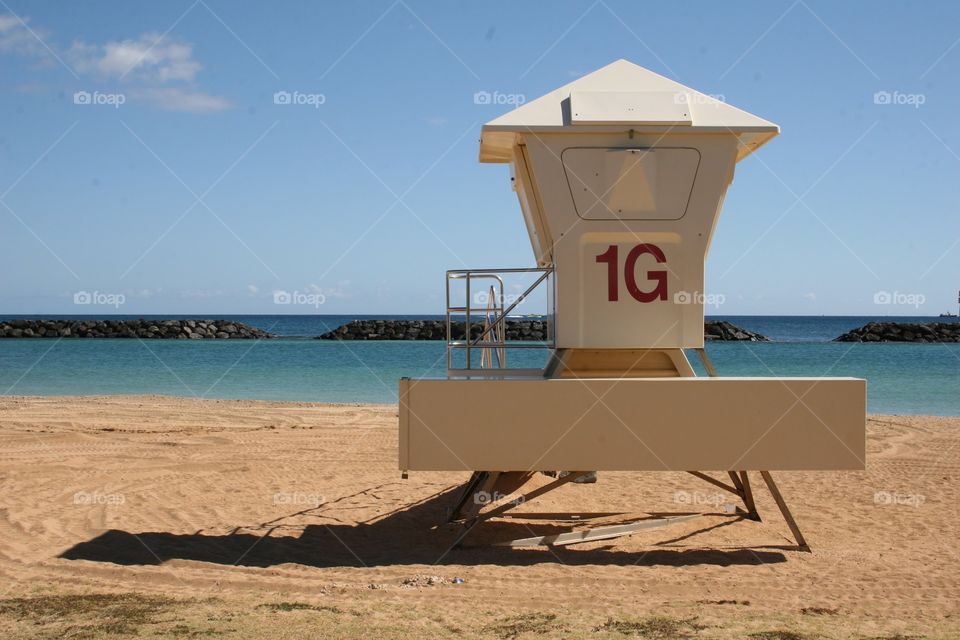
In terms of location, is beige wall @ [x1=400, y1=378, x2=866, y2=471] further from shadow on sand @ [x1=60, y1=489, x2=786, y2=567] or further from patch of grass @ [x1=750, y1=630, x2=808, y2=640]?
patch of grass @ [x1=750, y1=630, x2=808, y2=640]

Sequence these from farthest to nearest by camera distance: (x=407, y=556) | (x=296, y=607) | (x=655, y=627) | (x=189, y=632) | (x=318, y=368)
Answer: (x=318, y=368), (x=407, y=556), (x=296, y=607), (x=655, y=627), (x=189, y=632)

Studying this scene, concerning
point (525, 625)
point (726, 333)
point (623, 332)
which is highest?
point (726, 333)

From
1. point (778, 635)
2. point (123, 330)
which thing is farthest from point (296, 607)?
point (123, 330)

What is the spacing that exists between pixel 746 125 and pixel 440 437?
4.16 meters

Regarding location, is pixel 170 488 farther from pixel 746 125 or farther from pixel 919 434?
Result: pixel 919 434

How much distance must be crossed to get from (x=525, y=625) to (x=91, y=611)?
347cm

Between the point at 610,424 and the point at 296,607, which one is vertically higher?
the point at 610,424

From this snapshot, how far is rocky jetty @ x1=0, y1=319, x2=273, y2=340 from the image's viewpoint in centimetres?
7794

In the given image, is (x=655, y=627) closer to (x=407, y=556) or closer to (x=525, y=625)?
(x=525, y=625)

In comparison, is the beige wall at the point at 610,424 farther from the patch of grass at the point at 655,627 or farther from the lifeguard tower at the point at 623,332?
the patch of grass at the point at 655,627

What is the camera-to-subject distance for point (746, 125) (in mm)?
8484

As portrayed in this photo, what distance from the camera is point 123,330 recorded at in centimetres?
8069

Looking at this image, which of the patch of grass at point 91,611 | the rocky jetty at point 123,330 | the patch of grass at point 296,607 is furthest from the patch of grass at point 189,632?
the rocky jetty at point 123,330

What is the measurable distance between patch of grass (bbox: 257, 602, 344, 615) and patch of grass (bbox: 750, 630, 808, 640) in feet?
10.7
